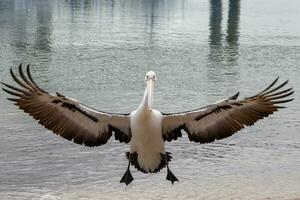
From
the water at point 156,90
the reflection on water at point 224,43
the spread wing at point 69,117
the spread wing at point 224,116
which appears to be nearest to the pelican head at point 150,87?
the spread wing at point 224,116

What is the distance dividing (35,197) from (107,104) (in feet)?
38.2

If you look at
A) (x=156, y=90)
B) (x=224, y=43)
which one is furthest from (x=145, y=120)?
(x=224, y=43)

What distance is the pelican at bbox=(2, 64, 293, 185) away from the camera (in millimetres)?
10570

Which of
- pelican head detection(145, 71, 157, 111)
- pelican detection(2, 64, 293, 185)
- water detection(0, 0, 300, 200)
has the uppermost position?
pelican head detection(145, 71, 157, 111)

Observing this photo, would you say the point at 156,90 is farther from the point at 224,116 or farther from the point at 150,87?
the point at 150,87

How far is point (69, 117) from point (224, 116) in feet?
8.53

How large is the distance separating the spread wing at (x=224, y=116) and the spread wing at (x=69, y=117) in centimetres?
86

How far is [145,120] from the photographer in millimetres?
10555

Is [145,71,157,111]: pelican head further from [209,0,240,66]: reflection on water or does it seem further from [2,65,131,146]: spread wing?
[209,0,240,66]: reflection on water

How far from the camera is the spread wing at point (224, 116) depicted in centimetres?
1077

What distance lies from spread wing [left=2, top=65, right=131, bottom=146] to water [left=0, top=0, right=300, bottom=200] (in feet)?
18.2

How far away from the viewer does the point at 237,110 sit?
36.0ft

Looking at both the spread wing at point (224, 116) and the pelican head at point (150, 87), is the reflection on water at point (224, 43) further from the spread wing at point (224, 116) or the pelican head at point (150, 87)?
the pelican head at point (150, 87)

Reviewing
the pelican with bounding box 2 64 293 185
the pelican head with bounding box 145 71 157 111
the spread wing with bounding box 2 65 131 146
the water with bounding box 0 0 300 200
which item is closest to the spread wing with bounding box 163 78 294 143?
the pelican with bounding box 2 64 293 185
